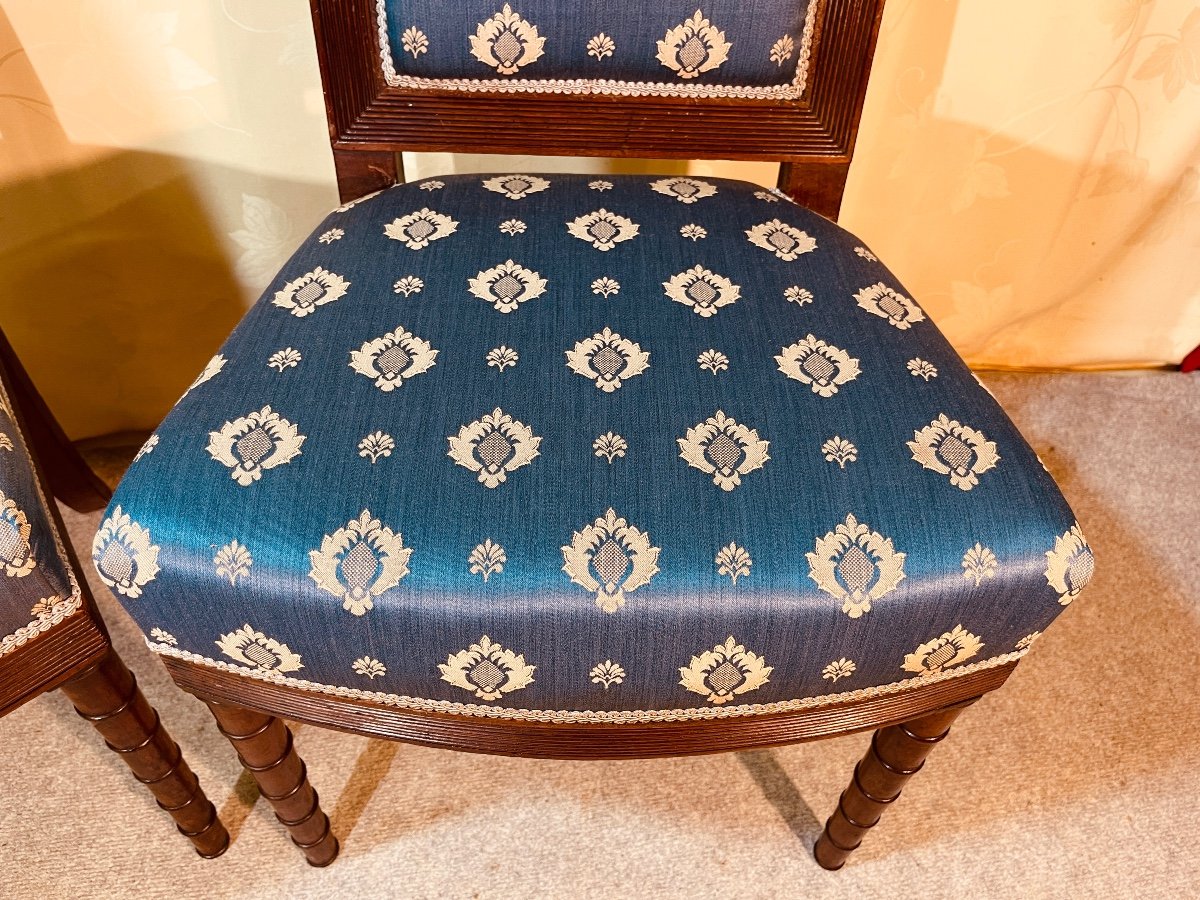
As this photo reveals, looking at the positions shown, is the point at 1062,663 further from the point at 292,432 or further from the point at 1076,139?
the point at 292,432

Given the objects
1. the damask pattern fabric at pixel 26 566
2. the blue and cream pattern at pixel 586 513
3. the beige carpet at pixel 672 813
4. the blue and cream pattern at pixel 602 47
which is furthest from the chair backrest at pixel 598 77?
the beige carpet at pixel 672 813

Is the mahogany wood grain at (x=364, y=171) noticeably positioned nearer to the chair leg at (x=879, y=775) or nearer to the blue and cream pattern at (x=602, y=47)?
the blue and cream pattern at (x=602, y=47)

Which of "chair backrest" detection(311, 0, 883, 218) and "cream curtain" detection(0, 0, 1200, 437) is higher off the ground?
"chair backrest" detection(311, 0, 883, 218)

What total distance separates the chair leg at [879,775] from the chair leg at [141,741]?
0.46 metres

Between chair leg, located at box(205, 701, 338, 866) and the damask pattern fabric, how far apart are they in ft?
0.34

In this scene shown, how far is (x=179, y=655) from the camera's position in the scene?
1.52ft

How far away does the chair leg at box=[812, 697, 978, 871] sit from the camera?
1.74ft

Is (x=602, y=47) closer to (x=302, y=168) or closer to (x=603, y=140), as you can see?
(x=603, y=140)

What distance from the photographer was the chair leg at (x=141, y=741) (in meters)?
0.51

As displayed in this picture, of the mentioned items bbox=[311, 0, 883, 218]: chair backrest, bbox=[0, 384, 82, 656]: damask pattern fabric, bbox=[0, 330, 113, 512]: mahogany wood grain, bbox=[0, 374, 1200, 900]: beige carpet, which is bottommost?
bbox=[0, 374, 1200, 900]: beige carpet

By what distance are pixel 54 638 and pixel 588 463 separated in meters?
0.30

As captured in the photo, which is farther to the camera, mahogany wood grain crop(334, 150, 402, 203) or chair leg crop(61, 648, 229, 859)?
mahogany wood grain crop(334, 150, 402, 203)

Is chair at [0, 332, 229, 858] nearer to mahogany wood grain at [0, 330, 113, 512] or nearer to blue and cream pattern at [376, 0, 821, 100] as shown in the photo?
mahogany wood grain at [0, 330, 113, 512]

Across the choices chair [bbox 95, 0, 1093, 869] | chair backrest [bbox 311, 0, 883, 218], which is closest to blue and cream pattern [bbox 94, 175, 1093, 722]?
chair [bbox 95, 0, 1093, 869]
